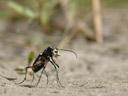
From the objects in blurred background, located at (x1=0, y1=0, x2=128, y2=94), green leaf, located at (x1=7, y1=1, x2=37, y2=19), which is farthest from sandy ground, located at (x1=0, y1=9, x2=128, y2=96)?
green leaf, located at (x1=7, y1=1, x2=37, y2=19)

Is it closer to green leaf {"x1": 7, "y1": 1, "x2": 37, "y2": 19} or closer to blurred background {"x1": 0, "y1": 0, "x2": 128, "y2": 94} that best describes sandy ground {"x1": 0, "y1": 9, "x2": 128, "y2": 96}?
blurred background {"x1": 0, "y1": 0, "x2": 128, "y2": 94}

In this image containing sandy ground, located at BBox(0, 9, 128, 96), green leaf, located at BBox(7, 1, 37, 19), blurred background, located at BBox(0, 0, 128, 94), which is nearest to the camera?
sandy ground, located at BBox(0, 9, 128, 96)

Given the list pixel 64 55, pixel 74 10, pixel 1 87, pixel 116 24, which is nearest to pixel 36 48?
pixel 64 55

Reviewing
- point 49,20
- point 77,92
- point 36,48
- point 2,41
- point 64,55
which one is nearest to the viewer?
point 77,92

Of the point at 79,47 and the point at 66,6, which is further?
the point at 66,6

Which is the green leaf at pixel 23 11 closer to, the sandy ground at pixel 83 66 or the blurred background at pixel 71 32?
the blurred background at pixel 71 32

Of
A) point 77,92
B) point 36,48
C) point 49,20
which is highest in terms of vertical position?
point 49,20

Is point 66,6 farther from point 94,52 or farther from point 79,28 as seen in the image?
point 94,52
